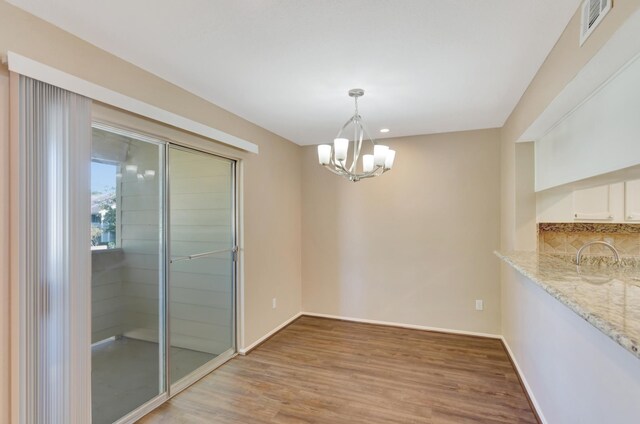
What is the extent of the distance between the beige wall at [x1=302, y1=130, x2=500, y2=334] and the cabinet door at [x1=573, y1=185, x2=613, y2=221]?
3.35ft

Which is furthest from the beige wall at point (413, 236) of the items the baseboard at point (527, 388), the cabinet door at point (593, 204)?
the cabinet door at point (593, 204)

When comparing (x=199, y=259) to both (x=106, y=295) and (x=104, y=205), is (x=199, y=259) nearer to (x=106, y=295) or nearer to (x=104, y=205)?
(x=106, y=295)

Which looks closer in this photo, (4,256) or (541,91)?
(4,256)

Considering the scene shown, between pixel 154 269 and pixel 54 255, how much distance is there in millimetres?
817

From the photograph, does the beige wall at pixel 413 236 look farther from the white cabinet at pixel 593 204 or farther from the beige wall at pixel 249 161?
the white cabinet at pixel 593 204

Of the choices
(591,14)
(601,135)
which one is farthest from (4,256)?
(601,135)

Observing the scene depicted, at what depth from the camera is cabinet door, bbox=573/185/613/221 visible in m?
2.65

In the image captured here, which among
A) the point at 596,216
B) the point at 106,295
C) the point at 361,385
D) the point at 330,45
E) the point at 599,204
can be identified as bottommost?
the point at 361,385

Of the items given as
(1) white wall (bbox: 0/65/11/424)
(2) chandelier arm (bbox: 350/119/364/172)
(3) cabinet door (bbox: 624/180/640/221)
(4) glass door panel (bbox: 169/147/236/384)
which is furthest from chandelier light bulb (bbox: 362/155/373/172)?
(1) white wall (bbox: 0/65/11/424)

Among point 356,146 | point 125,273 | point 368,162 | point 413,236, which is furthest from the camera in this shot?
point 413,236

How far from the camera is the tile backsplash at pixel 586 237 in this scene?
2.83m

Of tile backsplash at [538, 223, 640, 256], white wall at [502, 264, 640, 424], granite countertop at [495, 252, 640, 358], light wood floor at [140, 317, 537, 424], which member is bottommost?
light wood floor at [140, 317, 537, 424]

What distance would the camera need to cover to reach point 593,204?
2.71m

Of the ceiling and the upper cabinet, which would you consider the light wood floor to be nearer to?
the upper cabinet
